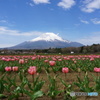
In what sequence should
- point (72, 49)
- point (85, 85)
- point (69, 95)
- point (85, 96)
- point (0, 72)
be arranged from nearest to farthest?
point (69, 95) → point (85, 96) → point (85, 85) → point (0, 72) → point (72, 49)

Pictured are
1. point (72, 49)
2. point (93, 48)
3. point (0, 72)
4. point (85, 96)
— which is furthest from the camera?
point (72, 49)

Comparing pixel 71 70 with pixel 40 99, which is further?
pixel 71 70

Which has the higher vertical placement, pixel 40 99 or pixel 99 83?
pixel 99 83

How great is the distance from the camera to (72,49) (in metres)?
54.3

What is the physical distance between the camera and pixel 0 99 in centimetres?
427

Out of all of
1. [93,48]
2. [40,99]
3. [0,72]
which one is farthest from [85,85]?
[93,48]

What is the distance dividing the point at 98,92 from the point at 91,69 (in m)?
4.50

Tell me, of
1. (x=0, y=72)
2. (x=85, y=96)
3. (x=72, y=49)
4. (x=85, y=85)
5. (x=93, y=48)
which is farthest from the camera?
(x=72, y=49)

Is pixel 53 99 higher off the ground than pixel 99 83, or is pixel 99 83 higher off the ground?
pixel 99 83

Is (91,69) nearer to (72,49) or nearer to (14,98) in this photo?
(14,98)

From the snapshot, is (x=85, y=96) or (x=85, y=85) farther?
(x=85, y=85)

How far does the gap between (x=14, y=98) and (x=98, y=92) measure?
7.02 ft

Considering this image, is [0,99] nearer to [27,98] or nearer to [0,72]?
[27,98]

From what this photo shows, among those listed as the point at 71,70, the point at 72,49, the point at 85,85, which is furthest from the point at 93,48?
the point at 85,85
